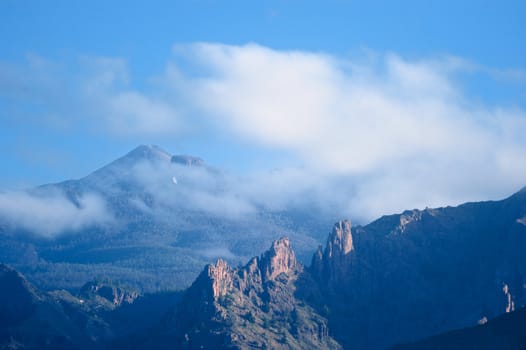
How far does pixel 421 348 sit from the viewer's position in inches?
7756

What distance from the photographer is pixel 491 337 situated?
187 metres

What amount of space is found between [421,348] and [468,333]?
8.91 meters

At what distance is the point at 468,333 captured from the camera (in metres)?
193

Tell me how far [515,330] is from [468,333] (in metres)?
10.5

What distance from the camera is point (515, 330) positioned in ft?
607

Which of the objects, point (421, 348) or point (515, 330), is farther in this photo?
point (421, 348)

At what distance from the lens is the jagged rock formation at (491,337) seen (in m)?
183

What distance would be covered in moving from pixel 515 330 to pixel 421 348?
18821mm

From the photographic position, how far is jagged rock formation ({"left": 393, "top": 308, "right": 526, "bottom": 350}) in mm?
182913
